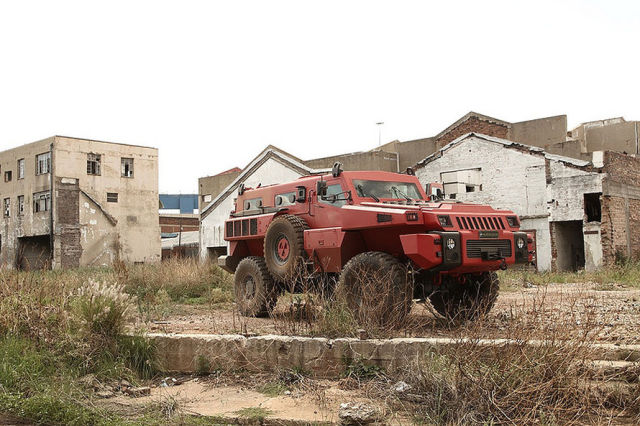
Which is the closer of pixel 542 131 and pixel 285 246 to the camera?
pixel 285 246

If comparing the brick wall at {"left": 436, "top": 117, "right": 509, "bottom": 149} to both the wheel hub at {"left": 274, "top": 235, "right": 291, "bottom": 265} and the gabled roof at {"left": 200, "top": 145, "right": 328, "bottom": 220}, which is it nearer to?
the gabled roof at {"left": 200, "top": 145, "right": 328, "bottom": 220}

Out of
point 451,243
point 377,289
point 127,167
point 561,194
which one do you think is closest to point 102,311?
point 377,289

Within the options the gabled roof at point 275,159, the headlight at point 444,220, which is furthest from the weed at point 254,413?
the gabled roof at point 275,159

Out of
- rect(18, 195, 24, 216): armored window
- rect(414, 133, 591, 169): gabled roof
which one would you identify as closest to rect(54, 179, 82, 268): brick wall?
rect(18, 195, 24, 216): armored window

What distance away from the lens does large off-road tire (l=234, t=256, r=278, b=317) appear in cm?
1109

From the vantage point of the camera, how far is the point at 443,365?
617 centimetres

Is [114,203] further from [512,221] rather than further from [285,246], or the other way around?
[512,221]

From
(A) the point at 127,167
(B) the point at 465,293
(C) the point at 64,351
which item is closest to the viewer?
(C) the point at 64,351

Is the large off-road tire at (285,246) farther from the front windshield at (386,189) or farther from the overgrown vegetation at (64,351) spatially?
the overgrown vegetation at (64,351)

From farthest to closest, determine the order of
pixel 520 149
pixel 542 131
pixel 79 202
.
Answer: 1. pixel 79 202
2. pixel 542 131
3. pixel 520 149

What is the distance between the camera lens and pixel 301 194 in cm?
1041

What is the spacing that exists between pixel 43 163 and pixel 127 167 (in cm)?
544

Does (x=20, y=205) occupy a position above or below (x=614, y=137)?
below

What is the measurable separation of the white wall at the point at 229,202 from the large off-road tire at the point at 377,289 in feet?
61.7
